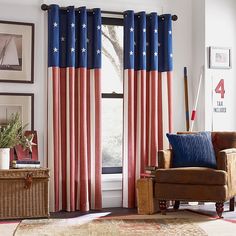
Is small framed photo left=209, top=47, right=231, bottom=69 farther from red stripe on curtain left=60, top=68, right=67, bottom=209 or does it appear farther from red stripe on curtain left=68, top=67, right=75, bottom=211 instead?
red stripe on curtain left=60, top=68, right=67, bottom=209

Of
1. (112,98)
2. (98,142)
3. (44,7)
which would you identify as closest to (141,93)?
(112,98)

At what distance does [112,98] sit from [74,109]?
584mm

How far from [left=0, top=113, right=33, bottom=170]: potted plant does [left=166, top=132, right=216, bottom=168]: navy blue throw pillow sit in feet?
4.84

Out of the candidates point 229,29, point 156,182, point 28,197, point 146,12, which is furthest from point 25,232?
point 229,29

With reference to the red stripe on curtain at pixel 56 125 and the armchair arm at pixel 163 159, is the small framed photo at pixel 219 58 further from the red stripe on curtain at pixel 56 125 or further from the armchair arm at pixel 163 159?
the red stripe on curtain at pixel 56 125

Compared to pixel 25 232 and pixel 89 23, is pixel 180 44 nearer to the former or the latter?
pixel 89 23

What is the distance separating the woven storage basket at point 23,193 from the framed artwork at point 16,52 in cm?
112

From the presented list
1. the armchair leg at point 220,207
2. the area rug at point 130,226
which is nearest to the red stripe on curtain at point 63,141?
the area rug at point 130,226

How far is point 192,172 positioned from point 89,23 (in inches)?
80.4

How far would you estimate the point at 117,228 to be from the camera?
12.7ft

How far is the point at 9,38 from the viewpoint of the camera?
4953 millimetres

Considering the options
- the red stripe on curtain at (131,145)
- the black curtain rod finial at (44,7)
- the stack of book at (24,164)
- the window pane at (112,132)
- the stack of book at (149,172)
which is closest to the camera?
the stack of book at (24,164)

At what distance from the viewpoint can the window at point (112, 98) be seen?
17.8 feet
